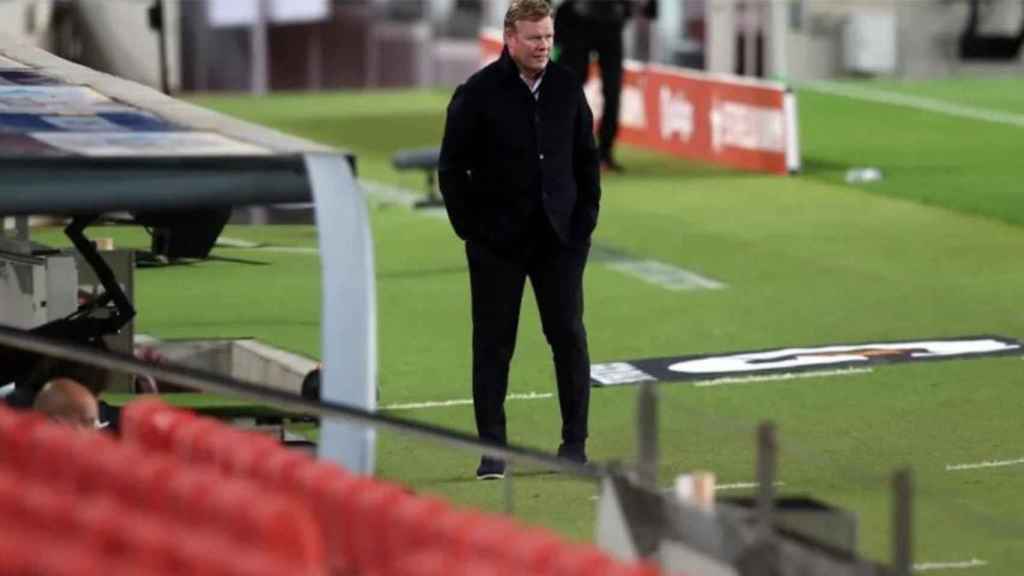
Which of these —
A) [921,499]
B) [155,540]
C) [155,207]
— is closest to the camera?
[155,540]

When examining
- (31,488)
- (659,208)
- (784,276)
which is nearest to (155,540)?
(31,488)

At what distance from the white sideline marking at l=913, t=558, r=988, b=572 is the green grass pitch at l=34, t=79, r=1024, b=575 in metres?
0.05

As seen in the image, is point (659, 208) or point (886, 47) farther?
point (886, 47)

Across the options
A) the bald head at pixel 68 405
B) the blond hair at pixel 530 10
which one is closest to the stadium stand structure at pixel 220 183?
the bald head at pixel 68 405

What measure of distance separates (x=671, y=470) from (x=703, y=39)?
2740 cm

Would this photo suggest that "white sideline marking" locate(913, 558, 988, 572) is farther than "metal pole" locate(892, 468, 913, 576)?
Yes

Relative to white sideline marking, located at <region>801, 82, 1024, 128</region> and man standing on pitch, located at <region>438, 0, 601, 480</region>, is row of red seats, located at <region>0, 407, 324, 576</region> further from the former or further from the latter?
white sideline marking, located at <region>801, 82, 1024, 128</region>

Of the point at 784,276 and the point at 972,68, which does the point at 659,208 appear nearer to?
the point at 784,276

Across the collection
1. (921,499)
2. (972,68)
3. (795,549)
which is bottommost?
(972,68)

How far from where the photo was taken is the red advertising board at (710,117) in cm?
2544

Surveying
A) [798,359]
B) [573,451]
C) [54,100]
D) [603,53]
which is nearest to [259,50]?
[603,53]

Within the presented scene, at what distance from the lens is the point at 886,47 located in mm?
38875

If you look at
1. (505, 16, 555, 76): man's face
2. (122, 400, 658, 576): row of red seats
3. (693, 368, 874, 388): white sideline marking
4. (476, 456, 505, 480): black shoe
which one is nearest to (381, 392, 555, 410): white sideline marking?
(693, 368, 874, 388): white sideline marking

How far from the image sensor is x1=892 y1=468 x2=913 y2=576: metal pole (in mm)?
6832
